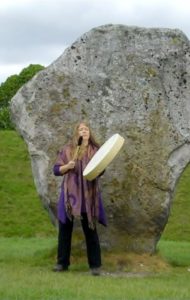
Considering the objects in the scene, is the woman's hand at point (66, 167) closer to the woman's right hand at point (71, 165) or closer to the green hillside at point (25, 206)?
the woman's right hand at point (71, 165)

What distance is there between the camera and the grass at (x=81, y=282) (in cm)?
855

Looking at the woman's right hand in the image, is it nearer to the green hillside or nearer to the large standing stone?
the large standing stone

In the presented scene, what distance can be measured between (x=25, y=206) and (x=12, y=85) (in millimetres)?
18760

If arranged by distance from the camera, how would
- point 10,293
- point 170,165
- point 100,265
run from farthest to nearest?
point 170,165
point 100,265
point 10,293

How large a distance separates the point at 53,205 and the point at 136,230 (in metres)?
1.23

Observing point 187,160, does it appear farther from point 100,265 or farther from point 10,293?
point 10,293

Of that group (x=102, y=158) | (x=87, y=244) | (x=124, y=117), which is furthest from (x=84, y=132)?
(x=87, y=244)

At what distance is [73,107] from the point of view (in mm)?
11492

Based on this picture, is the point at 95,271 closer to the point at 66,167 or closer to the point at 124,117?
the point at 66,167

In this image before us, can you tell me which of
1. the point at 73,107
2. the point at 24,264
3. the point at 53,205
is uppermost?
the point at 73,107

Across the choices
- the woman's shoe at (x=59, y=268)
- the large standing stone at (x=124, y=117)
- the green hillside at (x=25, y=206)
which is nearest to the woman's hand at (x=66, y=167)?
the large standing stone at (x=124, y=117)

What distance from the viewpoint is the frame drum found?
10.1 metres

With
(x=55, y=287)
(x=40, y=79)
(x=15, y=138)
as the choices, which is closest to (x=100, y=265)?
(x=55, y=287)

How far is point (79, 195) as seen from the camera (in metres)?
10.4
